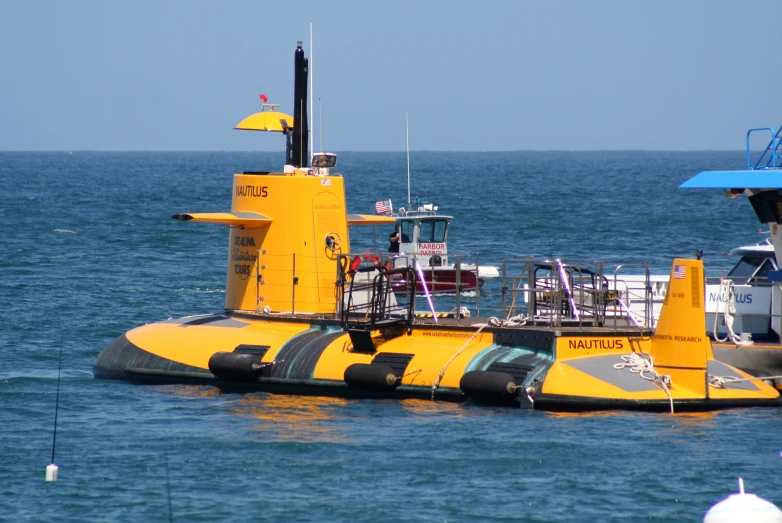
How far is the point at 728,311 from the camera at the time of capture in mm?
19297

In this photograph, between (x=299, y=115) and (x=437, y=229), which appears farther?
(x=437, y=229)

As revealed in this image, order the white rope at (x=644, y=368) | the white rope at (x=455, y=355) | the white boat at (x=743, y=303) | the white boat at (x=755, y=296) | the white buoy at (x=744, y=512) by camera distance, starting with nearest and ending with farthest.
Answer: the white buoy at (x=744, y=512) < the white rope at (x=644, y=368) < the white rope at (x=455, y=355) < the white boat at (x=755, y=296) < the white boat at (x=743, y=303)

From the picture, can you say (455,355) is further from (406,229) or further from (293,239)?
(406,229)

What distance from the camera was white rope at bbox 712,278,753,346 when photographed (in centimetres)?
1892

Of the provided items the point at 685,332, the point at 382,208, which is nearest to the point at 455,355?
the point at 685,332

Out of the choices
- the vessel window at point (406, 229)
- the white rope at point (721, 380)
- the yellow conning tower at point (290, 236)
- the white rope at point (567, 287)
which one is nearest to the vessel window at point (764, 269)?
the white rope at point (721, 380)

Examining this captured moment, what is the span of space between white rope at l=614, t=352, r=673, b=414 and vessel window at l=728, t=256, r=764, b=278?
4.56 metres

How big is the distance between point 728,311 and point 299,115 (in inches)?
339

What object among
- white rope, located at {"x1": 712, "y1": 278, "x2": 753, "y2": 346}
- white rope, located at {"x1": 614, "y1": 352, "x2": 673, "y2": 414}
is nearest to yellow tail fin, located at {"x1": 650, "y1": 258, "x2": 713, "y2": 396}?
white rope, located at {"x1": 614, "y1": 352, "x2": 673, "y2": 414}

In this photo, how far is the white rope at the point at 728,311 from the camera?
745 inches

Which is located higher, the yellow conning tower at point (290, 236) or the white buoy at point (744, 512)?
the yellow conning tower at point (290, 236)

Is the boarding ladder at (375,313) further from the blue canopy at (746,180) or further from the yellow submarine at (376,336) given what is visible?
the blue canopy at (746,180)

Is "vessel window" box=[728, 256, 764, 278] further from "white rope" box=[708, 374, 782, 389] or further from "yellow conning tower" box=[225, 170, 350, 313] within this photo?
"yellow conning tower" box=[225, 170, 350, 313]

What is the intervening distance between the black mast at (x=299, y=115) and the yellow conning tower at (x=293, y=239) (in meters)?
0.62
